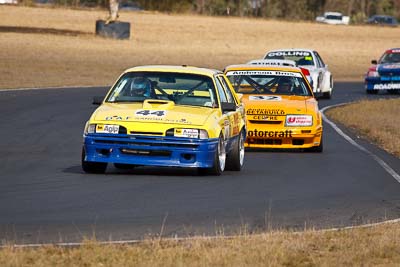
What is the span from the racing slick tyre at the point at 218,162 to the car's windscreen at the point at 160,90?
64cm

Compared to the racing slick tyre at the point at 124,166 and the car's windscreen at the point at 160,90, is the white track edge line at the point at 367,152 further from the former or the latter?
the racing slick tyre at the point at 124,166

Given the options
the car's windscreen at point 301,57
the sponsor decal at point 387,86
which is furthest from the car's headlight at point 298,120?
the sponsor decal at point 387,86

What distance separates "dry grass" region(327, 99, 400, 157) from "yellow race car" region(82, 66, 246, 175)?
441cm

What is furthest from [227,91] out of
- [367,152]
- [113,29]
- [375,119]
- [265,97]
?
[113,29]

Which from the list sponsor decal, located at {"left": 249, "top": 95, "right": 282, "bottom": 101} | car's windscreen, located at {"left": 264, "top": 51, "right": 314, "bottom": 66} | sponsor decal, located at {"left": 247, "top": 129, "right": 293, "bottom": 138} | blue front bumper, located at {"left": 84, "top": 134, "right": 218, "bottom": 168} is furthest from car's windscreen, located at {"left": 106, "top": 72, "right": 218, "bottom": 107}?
car's windscreen, located at {"left": 264, "top": 51, "right": 314, "bottom": 66}

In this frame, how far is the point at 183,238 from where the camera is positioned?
9.45m

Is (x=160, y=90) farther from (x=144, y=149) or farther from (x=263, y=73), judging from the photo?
(x=263, y=73)

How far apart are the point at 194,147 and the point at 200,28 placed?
197 ft

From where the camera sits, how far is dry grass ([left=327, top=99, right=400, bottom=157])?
20859 mm

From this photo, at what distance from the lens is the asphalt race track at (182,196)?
33.5ft

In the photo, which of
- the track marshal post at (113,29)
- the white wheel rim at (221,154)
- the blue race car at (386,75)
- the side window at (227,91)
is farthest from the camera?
the track marshal post at (113,29)

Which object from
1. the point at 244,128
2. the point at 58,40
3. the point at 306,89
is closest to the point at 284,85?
the point at 306,89

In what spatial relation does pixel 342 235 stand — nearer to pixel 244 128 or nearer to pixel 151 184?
pixel 151 184

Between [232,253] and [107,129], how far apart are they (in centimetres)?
528
